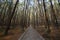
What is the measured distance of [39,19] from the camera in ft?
17.5

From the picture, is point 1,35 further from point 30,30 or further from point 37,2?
point 37,2

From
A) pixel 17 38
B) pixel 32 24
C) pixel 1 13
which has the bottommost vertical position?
pixel 17 38

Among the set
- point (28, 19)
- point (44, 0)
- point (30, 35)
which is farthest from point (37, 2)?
point (30, 35)

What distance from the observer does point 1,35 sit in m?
5.13

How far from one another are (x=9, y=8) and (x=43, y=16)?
3.49ft

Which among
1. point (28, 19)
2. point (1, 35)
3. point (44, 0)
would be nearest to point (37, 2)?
point (44, 0)

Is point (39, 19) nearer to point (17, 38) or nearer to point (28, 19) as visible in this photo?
point (28, 19)

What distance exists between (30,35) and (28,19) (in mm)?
562

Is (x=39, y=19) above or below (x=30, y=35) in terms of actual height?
above

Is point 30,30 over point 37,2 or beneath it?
beneath

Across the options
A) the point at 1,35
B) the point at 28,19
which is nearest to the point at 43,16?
the point at 28,19

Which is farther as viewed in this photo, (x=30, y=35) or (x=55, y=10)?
(x=55, y=10)

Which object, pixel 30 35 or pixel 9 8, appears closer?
pixel 30 35

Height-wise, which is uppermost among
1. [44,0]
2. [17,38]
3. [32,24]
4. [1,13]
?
[44,0]
